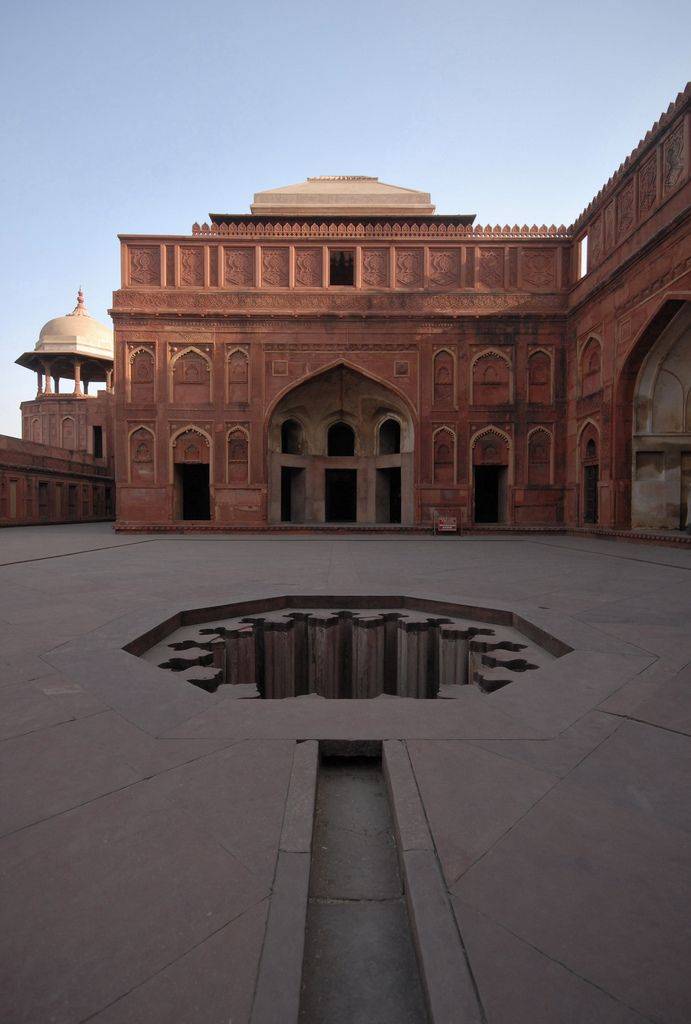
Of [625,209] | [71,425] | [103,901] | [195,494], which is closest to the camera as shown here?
[103,901]

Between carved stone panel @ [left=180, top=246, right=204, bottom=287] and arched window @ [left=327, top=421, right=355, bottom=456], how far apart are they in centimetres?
584

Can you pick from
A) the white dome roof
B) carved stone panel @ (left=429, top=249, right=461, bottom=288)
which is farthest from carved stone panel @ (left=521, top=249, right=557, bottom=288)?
the white dome roof

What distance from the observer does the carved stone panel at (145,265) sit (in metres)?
13.5

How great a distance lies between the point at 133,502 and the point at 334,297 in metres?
7.48

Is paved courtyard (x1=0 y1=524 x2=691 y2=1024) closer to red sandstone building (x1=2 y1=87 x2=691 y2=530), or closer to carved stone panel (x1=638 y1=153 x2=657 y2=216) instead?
carved stone panel (x1=638 y1=153 x2=657 y2=216)

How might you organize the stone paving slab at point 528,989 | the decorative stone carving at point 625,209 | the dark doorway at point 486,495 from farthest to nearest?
the dark doorway at point 486,495, the decorative stone carving at point 625,209, the stone paving slab at point 528,989

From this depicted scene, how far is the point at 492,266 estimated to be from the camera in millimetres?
13516

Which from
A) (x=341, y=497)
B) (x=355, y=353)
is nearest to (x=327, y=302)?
(x=355, y=353)

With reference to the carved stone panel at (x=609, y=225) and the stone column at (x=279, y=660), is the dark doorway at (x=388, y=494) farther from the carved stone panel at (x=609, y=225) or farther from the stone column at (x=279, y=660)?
the stone column at (x=279, y=660)

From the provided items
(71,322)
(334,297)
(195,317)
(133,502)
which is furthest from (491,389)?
(71,322)

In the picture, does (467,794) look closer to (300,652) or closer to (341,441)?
(300,652)

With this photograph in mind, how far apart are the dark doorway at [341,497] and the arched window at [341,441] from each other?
2.59ft

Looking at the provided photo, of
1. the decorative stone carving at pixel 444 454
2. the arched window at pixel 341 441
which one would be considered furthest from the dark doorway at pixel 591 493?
the arched window at pixel 341 441

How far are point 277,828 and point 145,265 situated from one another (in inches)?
596
